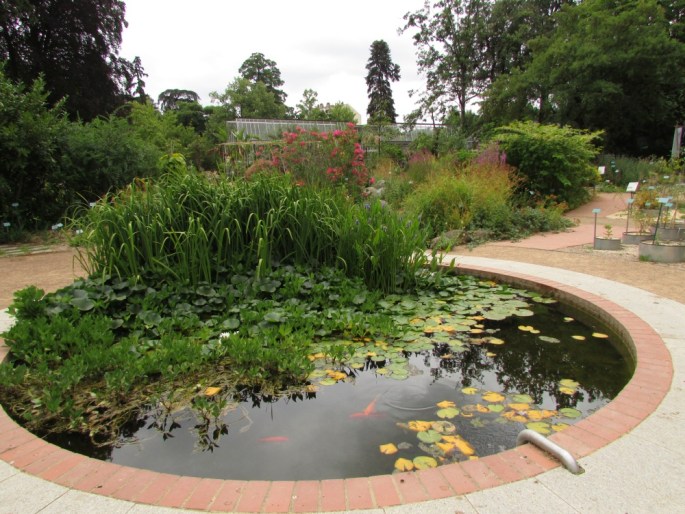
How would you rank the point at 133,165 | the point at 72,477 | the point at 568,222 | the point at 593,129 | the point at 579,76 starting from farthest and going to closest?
the point at 593,129 → the point at 579,76 → the point at 133,165 → the point at 568,222 → the point at 72,477

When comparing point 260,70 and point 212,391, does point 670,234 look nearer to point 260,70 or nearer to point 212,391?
point 212,391

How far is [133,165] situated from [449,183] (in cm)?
686

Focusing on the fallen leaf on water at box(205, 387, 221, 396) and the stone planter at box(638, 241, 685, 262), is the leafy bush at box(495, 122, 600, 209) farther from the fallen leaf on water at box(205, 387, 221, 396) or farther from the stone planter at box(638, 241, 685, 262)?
the fallen leaf on water at box(205, 387, 221, 396)

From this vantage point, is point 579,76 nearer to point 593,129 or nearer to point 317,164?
point 593,129

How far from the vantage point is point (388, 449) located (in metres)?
2.01

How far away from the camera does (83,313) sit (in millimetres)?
3264

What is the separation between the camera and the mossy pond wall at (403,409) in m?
1.96

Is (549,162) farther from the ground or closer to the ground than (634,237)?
farther from the ground

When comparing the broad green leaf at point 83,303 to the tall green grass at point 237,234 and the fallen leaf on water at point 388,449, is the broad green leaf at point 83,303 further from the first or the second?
the fallen leaf on water at point 388,449

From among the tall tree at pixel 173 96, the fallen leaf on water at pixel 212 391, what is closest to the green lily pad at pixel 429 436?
the fallen leaf on water at pixel 212 391

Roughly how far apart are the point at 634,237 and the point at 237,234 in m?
6.38

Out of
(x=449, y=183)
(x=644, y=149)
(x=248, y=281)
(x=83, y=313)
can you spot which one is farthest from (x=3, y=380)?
(x=644, y=149)

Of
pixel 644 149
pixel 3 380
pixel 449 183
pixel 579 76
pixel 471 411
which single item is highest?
pixel 579 76

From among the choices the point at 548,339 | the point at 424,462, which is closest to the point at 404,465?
the point at 424,462
